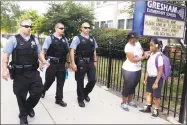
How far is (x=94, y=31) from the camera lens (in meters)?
15.2

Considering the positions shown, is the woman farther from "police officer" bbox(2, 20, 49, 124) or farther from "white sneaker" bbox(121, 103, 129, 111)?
"police officer" bbox(2, 20, 49, 124)

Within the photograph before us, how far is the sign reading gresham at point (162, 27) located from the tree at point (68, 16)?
29.5 feet

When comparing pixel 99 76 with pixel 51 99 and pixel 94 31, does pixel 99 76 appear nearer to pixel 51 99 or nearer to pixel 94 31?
pixel 51 99

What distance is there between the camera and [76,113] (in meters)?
4.59

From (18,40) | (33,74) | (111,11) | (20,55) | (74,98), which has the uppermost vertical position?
(111,11)

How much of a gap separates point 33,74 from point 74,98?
178 centimetres

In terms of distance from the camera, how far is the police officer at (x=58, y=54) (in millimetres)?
4789

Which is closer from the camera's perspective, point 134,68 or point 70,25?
point 134,68

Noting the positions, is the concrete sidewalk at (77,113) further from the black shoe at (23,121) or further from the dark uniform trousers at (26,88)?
the dark uniform trousers at (26,88)

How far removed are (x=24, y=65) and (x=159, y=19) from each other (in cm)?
272

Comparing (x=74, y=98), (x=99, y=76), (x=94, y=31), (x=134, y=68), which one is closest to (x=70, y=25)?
(x=94, y=31)

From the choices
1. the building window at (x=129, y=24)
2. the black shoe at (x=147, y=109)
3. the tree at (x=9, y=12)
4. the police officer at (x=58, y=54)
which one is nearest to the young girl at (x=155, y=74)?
the black shoe at (x=147, y=109)

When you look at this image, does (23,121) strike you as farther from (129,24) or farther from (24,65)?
(129,24)

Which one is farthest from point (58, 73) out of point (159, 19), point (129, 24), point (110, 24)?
point (110, 24)
